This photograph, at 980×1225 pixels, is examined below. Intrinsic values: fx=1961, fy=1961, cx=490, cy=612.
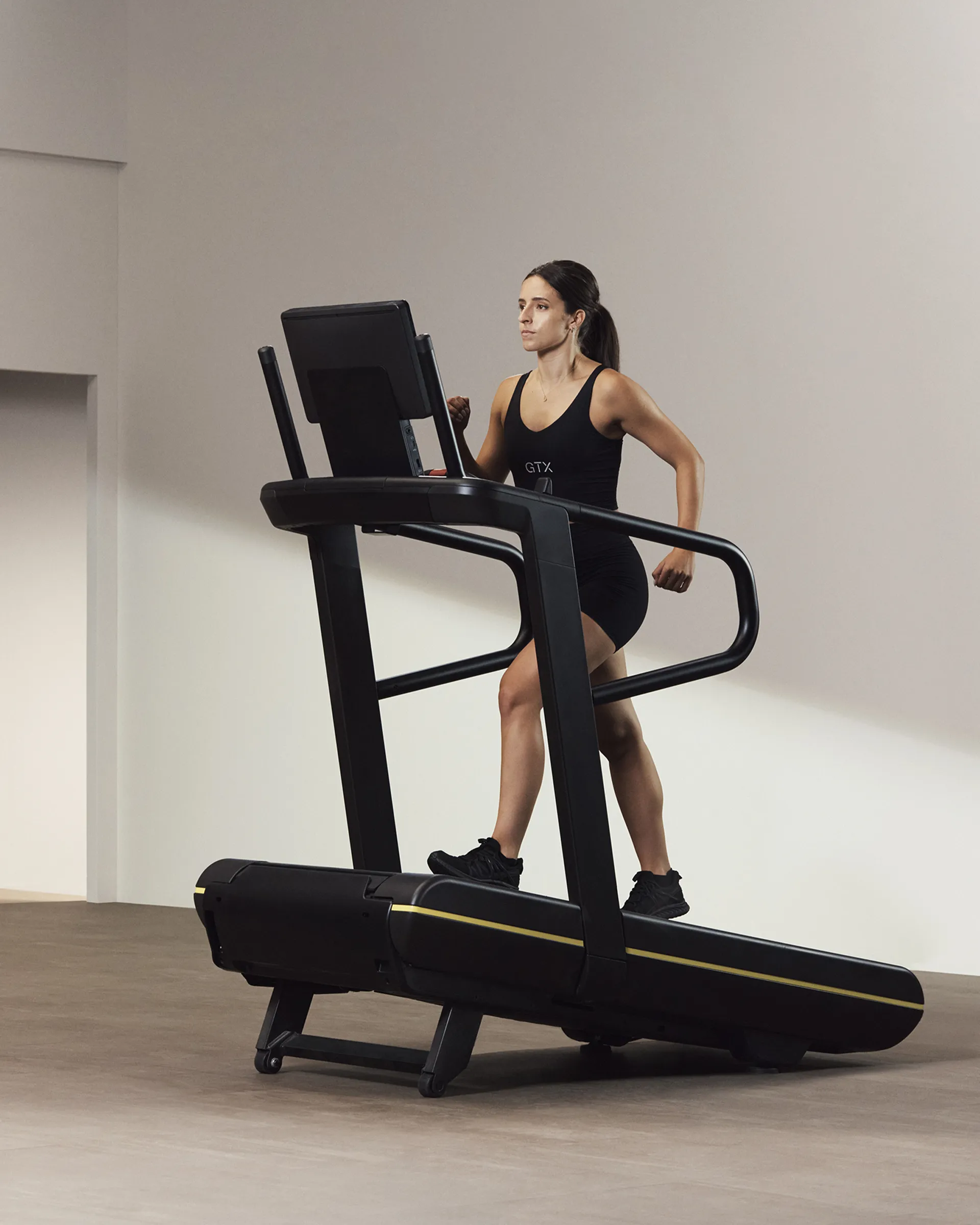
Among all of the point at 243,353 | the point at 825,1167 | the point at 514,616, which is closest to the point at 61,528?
the point at 243,353

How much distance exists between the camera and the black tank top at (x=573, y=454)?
13.0 ft

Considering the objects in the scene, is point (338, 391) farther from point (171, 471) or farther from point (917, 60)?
point (171, 471)

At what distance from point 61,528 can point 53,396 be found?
0.53 m

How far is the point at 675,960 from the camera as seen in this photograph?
11.7ft

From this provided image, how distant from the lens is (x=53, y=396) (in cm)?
786

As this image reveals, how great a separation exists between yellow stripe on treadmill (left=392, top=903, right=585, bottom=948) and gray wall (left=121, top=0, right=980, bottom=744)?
7.58 feet

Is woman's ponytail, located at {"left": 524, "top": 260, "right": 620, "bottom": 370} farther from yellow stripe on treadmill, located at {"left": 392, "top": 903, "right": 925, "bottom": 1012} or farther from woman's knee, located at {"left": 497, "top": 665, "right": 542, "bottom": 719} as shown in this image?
yellow stripe on treadmill, located at {"left": 392, "top": 903, "right": 925, "bottom": 1012}

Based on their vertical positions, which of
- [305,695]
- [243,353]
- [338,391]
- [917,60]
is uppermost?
[917,60]

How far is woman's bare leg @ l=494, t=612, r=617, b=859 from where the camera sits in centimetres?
371

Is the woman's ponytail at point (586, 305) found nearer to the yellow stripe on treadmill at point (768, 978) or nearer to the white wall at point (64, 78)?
the yellow stripe on treadmill at point (768, 978)

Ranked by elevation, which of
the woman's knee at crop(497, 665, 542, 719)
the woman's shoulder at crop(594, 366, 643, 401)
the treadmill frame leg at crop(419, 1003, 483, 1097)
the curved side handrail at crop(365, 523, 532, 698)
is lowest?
the treadmill frame leg at crop(419, 1003, 483, 1097)

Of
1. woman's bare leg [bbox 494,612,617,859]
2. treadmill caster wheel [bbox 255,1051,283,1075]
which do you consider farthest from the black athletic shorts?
treadmill caster wheel [bbox 255,1051,283,1075]

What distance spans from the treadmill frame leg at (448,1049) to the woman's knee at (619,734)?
0.72 m

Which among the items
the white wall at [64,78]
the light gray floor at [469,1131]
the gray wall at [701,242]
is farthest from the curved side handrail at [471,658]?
the white wall at [64,78]
